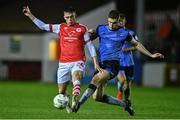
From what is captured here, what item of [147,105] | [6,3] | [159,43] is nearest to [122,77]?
[147,105]

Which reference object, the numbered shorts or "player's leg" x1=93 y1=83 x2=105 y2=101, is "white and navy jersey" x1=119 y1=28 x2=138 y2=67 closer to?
the numbered shorts

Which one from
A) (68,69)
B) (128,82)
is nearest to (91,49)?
(68,69)

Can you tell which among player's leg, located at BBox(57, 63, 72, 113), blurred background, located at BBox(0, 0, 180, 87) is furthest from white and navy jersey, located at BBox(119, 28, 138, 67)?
blurred background, located at BBox(0, 0, 180, 87)

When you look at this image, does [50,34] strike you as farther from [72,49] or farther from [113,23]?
[113,23]

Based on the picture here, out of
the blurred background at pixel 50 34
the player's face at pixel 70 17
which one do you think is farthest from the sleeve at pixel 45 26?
the blurred background at pixel 50 34

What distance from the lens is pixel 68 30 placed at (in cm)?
1591

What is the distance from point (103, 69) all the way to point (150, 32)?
78.3 ft

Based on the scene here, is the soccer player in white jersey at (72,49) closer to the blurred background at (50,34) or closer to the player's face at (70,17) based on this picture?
the player's face at (70,17)

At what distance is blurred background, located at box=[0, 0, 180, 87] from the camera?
123 feet

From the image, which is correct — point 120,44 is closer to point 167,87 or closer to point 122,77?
point 122,77

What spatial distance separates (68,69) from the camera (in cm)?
1590

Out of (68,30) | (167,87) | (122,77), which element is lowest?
(167,87)

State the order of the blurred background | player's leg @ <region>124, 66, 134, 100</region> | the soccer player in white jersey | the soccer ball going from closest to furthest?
the soccer ball, the soccer player in white jersey, player's leg @ <region>124, 66, 134, 100</region>, the blurred background

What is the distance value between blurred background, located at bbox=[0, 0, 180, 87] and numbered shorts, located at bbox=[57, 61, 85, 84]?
19.8 metres
